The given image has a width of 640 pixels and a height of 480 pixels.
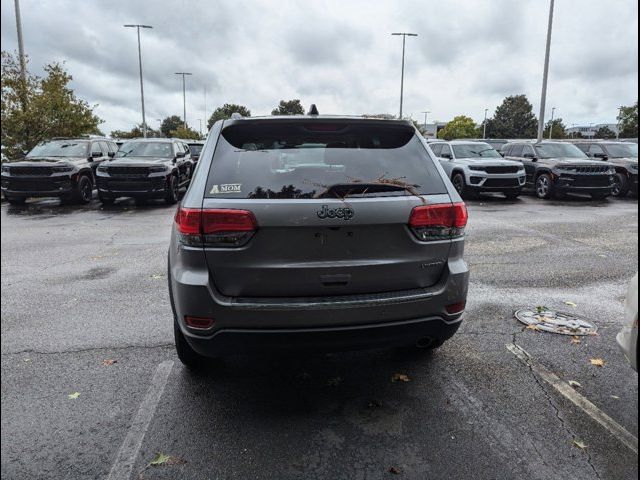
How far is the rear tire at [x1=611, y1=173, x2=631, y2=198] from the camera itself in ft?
54.2

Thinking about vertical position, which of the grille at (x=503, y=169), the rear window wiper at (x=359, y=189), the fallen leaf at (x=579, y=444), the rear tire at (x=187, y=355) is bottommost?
the fallen leaf at (x=579, y=444)

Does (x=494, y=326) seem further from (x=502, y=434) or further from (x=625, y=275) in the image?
(x=625, y=275)

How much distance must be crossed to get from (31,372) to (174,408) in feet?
3.63

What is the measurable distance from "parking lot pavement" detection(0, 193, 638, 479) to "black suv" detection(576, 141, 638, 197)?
1278cm

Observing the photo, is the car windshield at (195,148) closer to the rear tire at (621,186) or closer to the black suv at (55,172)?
the black suv at (55,172)

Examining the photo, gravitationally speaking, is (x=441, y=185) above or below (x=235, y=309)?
above

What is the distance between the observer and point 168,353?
158 inches

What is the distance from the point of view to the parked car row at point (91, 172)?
12.6m

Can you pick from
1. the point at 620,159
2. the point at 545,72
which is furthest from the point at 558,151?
the point at 545,72

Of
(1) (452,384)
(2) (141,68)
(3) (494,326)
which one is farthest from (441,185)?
(2) (141,68)

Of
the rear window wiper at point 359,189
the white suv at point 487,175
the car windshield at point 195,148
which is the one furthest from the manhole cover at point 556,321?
the car windshield at point 195,148

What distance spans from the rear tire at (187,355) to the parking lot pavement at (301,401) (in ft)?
0.32

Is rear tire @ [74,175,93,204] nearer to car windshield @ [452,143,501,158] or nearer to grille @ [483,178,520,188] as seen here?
car windshield @ [452,143,501,158]

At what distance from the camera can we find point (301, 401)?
3.32 meters
